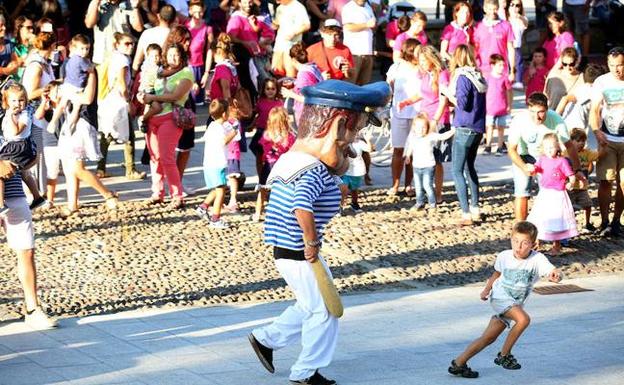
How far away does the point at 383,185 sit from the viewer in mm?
14828

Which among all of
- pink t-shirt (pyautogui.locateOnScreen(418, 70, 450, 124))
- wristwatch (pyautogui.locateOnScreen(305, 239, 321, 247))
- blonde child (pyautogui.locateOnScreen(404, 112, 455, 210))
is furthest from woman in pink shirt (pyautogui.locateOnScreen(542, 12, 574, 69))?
wristwatch (pyautogui.locateOnScreen(305, 239, 321, 247))

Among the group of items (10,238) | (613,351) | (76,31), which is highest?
(76,31)

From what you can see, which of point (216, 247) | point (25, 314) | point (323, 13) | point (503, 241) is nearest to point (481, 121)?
point (503, 241)

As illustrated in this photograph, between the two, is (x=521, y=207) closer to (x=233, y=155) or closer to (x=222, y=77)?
(x=233, y=155)

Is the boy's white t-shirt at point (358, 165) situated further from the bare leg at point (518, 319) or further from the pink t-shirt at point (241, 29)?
the bare leg at point (518, 319)

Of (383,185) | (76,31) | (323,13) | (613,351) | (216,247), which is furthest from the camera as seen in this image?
(323,13)

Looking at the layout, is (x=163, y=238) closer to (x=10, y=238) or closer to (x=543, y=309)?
(x=10, y=238)

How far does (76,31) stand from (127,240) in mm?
6442

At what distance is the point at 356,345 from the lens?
917cm

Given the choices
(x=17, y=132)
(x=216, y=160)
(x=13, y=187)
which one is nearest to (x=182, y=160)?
(x=216, y=160)

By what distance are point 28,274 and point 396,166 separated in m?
5.59

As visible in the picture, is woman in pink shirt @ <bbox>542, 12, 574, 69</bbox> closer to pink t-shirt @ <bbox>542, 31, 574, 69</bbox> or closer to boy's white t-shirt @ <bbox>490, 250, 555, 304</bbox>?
pink t-shirt @ <bbox>542, 31, 574, 69</bbox>

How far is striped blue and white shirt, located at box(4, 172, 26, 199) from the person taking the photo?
31.0ft

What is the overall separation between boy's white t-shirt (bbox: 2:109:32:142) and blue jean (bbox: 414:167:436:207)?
15.6 feet
